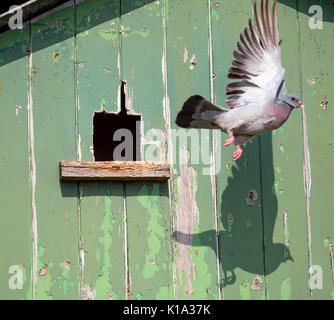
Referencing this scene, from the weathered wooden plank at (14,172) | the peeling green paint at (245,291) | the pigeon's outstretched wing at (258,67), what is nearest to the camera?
the weathered wooden plank at (14,172)

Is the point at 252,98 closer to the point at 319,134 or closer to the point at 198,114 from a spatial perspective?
the point at 198,114

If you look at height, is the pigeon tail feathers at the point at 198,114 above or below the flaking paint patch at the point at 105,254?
above

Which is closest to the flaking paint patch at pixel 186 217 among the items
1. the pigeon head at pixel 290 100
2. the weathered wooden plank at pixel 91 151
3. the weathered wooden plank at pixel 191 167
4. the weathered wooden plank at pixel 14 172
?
the weathered wooden plank at pixel 191 167

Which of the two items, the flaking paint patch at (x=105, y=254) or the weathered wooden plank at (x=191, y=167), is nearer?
the flaking paint patch at (x=105, y=254)

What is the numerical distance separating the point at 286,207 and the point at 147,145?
607 millimetres

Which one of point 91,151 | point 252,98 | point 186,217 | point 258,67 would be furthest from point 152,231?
point 258,67

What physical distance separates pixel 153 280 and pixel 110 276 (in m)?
0.16

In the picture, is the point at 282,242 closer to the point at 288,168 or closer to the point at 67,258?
the point at 288,168

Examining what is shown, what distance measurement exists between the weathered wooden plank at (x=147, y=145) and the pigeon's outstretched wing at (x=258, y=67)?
32 cm

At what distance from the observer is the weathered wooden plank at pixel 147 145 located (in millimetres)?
3186

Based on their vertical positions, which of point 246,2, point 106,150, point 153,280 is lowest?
point 153,280

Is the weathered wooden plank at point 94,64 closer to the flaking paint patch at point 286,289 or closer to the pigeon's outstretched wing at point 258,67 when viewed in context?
the pigeon's outstretched wing at point 258,67

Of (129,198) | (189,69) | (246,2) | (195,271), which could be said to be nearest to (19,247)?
(129,198)

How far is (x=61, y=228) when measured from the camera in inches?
123
